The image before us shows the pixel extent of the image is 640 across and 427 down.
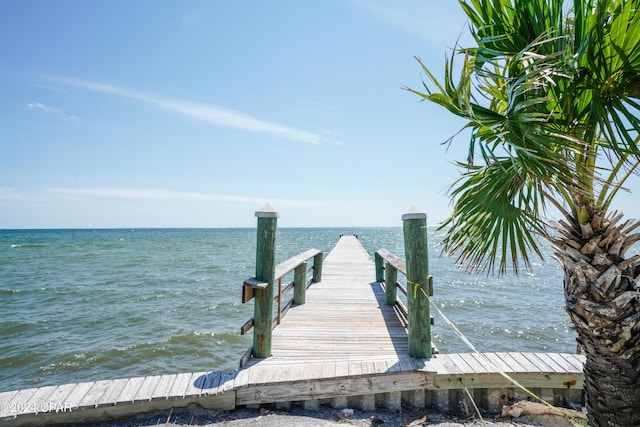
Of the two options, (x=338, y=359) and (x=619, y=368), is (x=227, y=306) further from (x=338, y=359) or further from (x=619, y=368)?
(x=619, y=368)

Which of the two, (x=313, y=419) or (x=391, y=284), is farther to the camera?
(x=391, y=284)

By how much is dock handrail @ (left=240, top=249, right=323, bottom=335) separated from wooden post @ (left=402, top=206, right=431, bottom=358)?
4.69 feet

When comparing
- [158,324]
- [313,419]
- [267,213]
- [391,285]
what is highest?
Result: [267,213]

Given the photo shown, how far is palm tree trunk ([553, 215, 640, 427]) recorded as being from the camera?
2.10 metres

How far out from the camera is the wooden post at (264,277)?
354cm

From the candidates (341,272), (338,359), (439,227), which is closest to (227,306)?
(341,272)

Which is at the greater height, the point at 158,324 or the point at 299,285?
the point at 299,285

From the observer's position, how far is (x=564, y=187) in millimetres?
2092

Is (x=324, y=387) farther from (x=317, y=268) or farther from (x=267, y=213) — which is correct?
(x=317, y=268)

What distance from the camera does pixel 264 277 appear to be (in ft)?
11.6

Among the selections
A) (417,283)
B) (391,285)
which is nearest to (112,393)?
(417,283)

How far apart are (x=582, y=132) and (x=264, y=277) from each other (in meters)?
2.85

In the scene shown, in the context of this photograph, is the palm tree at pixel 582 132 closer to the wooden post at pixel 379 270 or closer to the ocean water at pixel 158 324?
the ocean water at pixel 158 324

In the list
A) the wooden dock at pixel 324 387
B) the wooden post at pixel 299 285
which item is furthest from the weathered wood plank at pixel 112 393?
the wooden post at pixel 299 285
